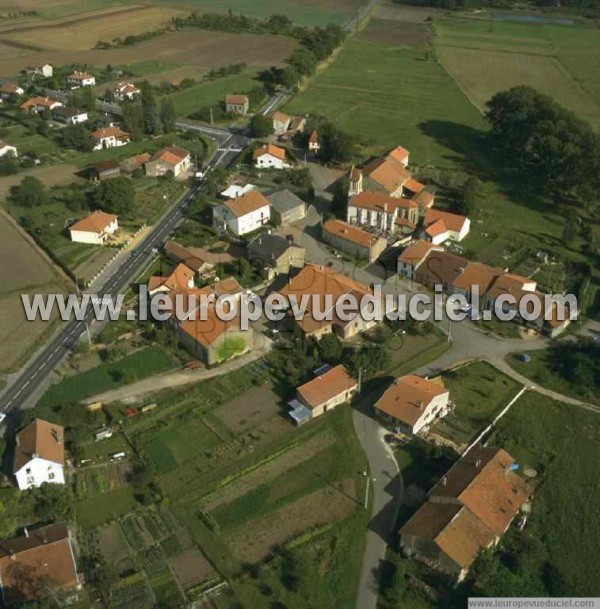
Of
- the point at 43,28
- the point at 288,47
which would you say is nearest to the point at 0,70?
the point at 43,28

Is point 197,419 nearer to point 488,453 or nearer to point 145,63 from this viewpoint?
point 488,453

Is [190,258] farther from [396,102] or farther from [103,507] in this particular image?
[396,102]

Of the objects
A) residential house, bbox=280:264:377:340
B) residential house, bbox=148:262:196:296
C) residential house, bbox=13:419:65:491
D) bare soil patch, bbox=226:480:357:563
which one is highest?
residential house, bbox=280:264:377:340

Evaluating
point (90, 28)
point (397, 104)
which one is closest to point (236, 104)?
point (397, 104)

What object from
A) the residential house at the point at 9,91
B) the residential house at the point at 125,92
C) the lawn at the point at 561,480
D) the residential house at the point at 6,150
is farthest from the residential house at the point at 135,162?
the lawn at the point at 561,480

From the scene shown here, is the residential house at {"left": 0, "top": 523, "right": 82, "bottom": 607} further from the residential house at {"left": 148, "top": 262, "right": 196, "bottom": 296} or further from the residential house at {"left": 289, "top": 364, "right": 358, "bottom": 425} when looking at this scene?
the residential house at {"left": 148, "top": 262, "right": 196, "bottom": 296}

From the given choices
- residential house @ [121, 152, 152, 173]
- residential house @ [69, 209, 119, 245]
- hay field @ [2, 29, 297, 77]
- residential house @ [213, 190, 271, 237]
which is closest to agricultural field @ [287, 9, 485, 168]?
hay field @ [2, 29, 297, 77]
